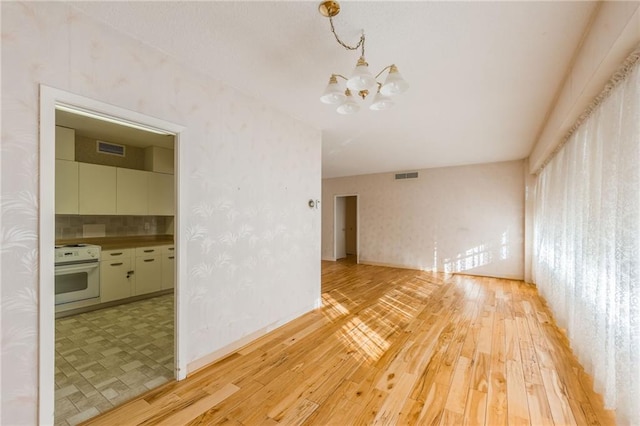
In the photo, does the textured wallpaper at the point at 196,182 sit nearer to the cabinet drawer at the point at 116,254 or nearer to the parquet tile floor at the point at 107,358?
the parquet tile floor at the point at 107,358

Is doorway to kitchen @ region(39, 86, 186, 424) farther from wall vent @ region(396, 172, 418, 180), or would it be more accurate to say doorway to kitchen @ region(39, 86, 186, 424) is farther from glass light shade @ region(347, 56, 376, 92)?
wall vent @ region(396, 172, 418, 180)

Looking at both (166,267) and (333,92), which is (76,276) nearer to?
(166,267)

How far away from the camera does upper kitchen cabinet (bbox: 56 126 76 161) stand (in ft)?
11.5

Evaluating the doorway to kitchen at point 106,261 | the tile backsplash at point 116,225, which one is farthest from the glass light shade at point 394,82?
the tile backsplash at point 116,225

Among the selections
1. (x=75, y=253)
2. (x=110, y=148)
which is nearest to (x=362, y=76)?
(x=75, y=253)

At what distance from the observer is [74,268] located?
342 centimetres

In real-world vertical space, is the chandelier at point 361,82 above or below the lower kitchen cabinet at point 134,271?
above

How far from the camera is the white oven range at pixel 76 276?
3.32 m

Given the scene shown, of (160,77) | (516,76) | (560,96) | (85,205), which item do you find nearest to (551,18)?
(516,76)

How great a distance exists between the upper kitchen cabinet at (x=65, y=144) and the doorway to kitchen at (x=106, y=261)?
14 millimetres

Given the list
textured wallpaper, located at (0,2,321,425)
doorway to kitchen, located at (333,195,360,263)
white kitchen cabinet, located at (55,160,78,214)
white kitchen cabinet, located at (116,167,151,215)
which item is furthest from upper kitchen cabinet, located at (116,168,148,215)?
doorway to kitchen, located at (333,195,360,263)

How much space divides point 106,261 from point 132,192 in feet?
3.84

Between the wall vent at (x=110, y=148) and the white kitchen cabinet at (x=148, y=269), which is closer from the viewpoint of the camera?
the white kitchen cabinet at (x=148, y=269)

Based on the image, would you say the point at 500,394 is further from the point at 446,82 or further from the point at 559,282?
the point at 446,82
